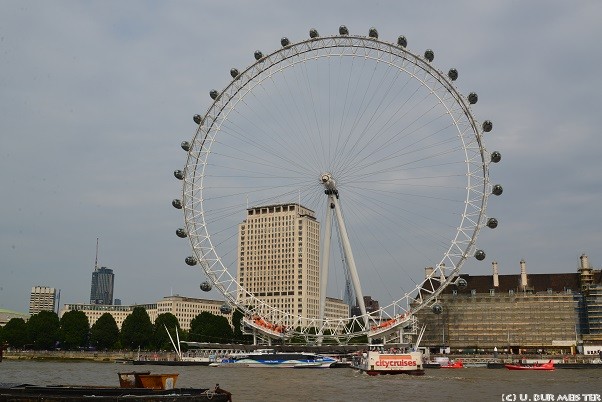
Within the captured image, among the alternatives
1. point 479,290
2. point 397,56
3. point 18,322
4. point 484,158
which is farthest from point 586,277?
point 18,322

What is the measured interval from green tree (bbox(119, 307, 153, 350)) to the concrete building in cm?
6184

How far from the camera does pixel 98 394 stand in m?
31.3

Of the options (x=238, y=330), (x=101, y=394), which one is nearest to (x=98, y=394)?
(x=101, y=394)

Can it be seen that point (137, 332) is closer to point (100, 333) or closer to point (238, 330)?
point (100, 333)

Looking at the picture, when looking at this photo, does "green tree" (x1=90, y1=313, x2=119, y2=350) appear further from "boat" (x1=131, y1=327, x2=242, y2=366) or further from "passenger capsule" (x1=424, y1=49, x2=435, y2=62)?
"passenger capsule" (x1=424, y1=49, x2=435, y2=62)

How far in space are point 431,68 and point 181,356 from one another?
66.3m

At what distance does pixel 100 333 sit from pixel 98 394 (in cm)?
10474

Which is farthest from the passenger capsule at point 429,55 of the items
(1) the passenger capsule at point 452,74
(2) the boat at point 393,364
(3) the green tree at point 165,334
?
(3) the green tree at point 165,334

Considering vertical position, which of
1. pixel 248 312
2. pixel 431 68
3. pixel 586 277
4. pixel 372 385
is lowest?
pixel 372 385

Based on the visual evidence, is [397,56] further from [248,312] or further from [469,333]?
[469,333]

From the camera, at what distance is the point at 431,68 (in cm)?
7694

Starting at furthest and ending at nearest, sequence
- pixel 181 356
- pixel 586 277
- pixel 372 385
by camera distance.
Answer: pixel 586 277 < pixel 181 356 < pixel 372 385

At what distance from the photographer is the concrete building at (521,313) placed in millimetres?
142250

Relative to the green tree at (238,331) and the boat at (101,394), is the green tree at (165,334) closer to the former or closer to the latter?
the green tree at (238,331)
